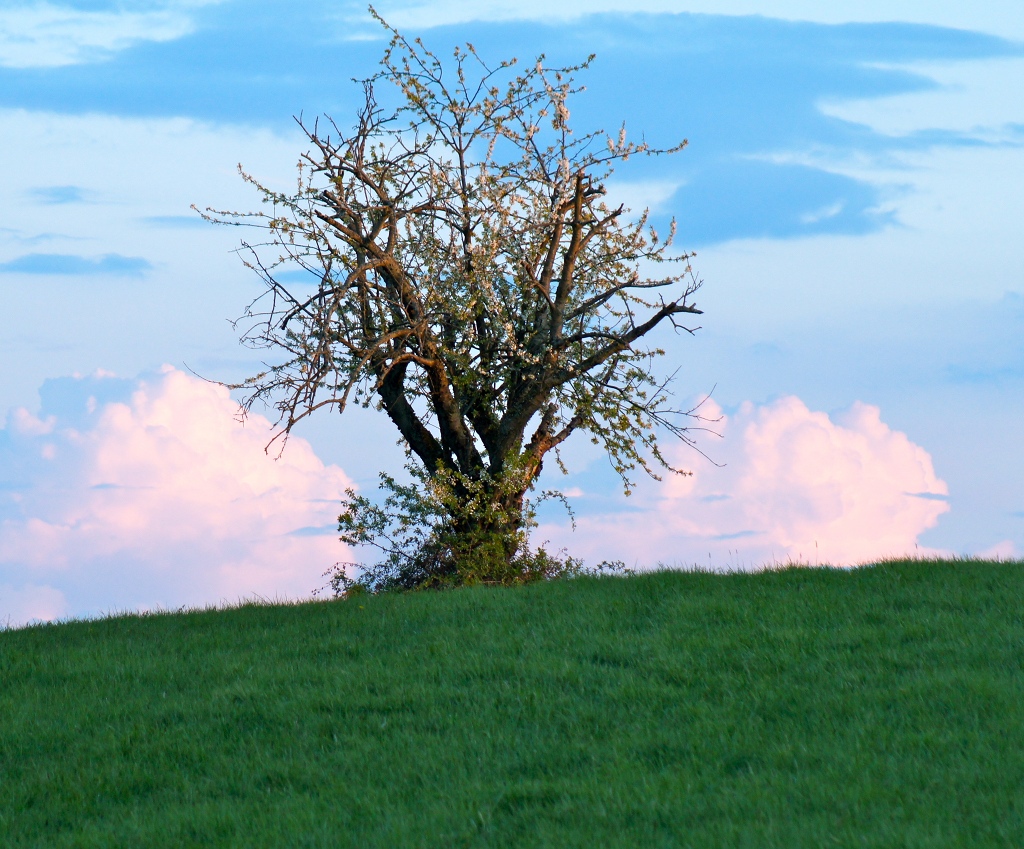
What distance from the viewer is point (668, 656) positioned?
1215cm

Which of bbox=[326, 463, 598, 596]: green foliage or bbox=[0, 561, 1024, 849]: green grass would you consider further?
bbox=[326, 463, 598, 596]: green foliage

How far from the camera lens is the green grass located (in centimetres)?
843

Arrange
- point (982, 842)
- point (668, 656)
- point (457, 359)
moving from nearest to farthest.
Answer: point (982, 842), point (668, 656), point (457, 359)

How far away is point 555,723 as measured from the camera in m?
10.5

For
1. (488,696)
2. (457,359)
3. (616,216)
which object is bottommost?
(488,696)

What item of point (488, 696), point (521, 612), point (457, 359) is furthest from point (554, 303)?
point (488, 696)

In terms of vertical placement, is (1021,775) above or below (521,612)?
below

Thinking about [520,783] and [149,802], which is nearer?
[520,783]

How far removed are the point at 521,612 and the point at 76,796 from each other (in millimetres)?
6540

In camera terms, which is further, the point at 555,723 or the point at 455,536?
the point at 455,536

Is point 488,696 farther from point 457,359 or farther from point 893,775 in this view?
point 457,359

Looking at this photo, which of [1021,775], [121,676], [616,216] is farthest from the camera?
[616,216]

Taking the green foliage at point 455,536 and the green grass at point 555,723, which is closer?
the green grass at point 555,723

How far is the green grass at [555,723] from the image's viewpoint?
27.7 ft
